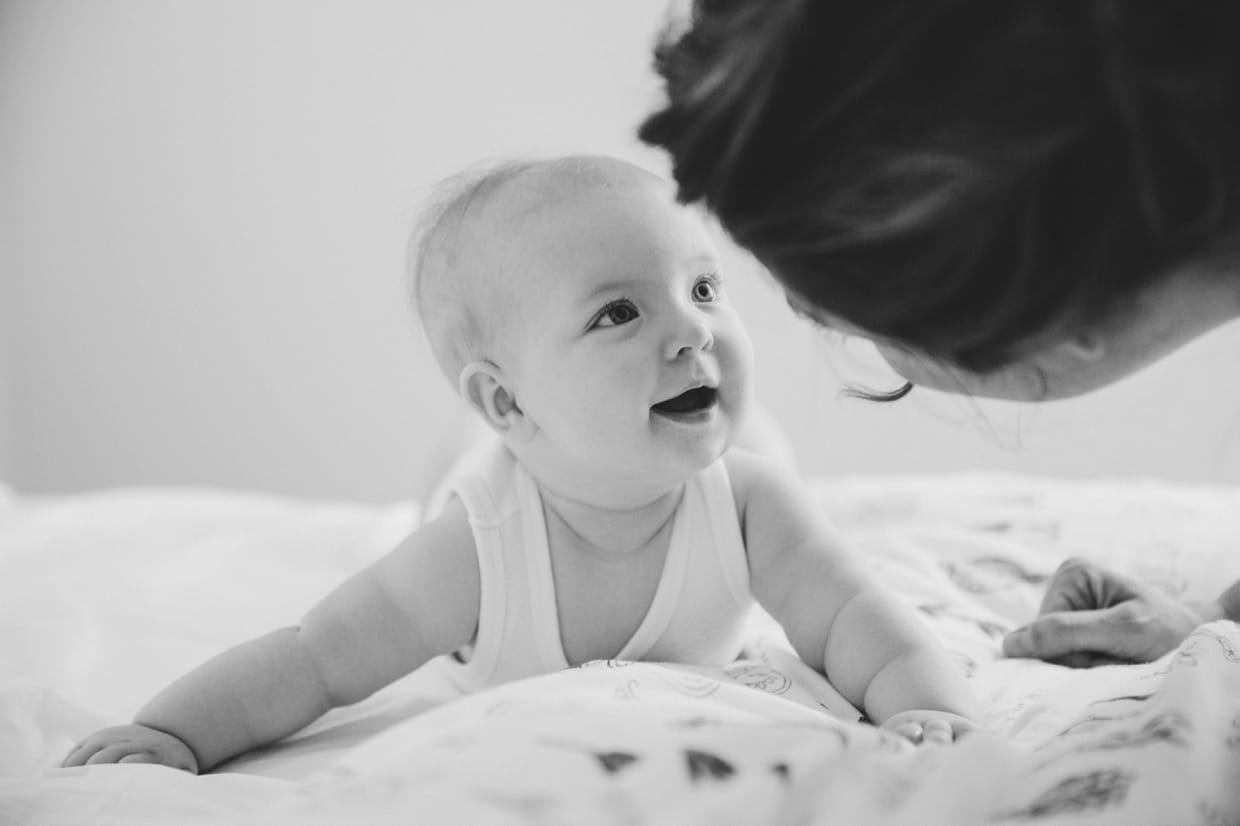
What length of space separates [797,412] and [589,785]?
205 cm

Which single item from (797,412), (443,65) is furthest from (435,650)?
(443,65)

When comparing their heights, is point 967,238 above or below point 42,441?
above

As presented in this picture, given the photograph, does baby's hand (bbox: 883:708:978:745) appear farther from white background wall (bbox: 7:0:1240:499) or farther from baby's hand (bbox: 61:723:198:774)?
white background wall (bbox: 7:0:1240:499)

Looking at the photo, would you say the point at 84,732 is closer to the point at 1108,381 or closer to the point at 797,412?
the point at 1108,381

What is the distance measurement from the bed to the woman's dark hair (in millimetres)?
226

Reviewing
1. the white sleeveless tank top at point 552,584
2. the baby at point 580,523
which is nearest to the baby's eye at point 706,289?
the baby at point 580,523

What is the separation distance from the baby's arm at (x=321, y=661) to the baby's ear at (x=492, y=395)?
84mm

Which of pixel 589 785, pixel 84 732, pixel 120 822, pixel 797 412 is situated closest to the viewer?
pixel 589 785

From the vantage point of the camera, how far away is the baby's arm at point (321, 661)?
2.82ft

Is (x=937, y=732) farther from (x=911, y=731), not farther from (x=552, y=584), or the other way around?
(x=552, y=584)

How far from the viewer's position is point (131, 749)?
0.83 metres

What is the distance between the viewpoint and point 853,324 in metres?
0.68

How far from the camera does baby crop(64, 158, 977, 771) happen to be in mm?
877

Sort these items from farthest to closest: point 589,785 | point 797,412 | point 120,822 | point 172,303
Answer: point 172,303, point 797,412, point 120,822, point 589,785
